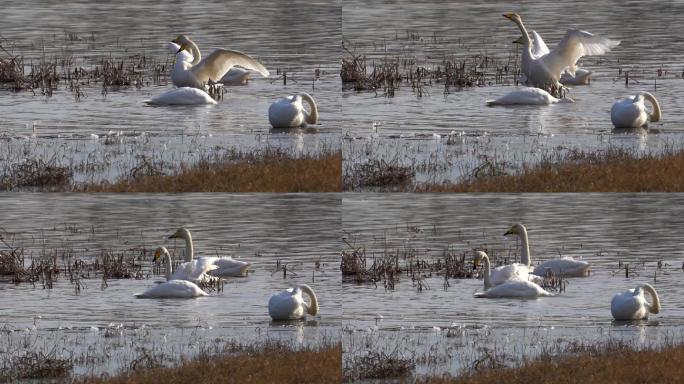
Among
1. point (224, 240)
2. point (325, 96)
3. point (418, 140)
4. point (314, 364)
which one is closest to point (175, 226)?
point (224, 240)

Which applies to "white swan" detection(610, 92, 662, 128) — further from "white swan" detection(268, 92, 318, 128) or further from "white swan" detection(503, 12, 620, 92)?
"white swan" detection(268, 92, 318, 128)

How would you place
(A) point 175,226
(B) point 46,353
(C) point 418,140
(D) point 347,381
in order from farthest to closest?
(A) point 175,226 → (C) point 418,140 → (B) point 46,353 → (D) point 347,381

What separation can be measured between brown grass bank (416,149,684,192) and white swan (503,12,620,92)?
5582 millimetres

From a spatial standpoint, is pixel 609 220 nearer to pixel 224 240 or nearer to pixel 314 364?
pixel 224 240

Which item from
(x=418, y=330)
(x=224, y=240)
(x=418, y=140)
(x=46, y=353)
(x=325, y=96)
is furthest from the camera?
(x=224, y=240)

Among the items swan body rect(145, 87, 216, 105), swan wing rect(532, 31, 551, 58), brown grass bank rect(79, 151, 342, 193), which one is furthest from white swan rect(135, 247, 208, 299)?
swan wing rect(532, 31, 551, 58)

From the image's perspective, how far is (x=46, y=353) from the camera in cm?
1708

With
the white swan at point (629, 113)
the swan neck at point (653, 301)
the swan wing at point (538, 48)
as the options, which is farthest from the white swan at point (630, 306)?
the swan wing at point (538, 48)

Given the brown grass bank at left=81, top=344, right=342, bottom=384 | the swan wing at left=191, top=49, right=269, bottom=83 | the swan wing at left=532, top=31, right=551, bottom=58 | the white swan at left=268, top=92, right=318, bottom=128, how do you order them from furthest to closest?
the swan wing at left=532, top=31, right=551, bottom=58, the swan wing at left=191, top=49, right=269, bottom=83, the white swan at left=268, top=92, right=318, bottom=128, the brown grass bank at left=81, top=344, right=342, bottom=384

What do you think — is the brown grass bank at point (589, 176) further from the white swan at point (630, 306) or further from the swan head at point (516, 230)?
the swan head at point (516, 230)

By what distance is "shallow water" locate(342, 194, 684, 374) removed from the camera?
1794 centimetres

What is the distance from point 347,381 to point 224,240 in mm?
12372

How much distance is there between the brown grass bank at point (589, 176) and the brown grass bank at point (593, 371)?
7.84 ft

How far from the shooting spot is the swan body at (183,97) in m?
23.8
